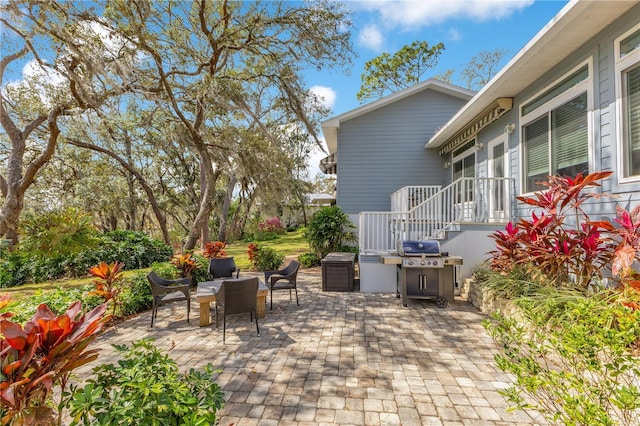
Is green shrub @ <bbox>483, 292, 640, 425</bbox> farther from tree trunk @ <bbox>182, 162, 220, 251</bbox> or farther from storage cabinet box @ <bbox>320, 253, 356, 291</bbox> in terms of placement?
→ tree trunk @ <bbox>182, 162, 220, 251</bbox>

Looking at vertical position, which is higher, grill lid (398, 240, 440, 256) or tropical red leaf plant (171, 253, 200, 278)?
grill lid (398, 240, 440, 256)

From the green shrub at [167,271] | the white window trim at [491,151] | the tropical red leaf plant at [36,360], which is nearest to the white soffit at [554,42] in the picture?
the white window trim at [491,151]

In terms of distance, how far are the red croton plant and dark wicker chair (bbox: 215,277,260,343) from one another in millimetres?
4029

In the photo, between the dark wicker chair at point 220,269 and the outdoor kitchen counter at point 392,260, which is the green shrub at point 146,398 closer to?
the dark wicker chair at point 220,269

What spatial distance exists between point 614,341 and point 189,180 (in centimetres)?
1913

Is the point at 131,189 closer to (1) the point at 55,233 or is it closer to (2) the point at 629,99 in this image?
(1) the point at 55,233

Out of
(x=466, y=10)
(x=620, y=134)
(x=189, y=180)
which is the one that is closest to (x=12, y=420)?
(x=620, y=134)

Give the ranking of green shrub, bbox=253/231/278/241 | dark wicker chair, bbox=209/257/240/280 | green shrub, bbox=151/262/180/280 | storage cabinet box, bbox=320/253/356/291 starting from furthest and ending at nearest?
green shrub, bbox=253/231/278/241 < storage cabinet box, bbox=320/253/356/291 < green shrub, bbox=151/262/180/280 < dark wicker chair, bbox=209/257/240/280

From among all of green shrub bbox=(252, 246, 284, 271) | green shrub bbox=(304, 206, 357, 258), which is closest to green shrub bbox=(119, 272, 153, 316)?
green shrub bbox=(252, 246, 284, 271)

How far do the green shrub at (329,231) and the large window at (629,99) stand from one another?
6184 mm

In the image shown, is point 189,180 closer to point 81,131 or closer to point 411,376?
point 81,131

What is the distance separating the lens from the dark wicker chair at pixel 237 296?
157 inches

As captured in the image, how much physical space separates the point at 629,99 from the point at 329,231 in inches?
270

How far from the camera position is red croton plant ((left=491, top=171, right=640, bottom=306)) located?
3.26 m
